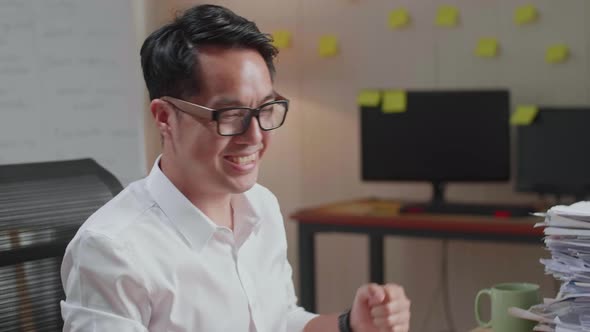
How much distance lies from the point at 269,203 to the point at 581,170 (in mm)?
2186

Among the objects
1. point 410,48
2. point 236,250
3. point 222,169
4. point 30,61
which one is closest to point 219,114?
point 222,169

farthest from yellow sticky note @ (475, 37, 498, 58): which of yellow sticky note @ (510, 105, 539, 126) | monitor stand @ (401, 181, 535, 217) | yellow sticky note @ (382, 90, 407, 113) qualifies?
monitor stand @ (401, 181, 535, 217)

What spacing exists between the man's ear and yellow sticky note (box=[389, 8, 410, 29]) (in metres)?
2.72

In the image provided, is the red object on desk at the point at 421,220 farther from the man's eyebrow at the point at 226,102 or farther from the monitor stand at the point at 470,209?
the man's eyebrow at the point at 226,102

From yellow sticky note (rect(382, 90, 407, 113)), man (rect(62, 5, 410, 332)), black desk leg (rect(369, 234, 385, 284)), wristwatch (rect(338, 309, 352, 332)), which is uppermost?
yellow sticky note (rect(382, 90, 407, 113))

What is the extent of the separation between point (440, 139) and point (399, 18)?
598 millimetres

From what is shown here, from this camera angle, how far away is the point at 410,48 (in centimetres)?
394

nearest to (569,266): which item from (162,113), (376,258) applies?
(162,113)

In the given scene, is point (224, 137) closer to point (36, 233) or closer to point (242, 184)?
point (242, 184)

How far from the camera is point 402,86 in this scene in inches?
156

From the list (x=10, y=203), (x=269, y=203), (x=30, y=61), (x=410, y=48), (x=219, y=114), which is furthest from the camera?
(x=410, y=48)

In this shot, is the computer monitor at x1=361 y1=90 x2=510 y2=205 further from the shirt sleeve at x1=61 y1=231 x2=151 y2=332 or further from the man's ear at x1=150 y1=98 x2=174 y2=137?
the shirt sleeve at x1=61 y1=231 x2=151 y2=332

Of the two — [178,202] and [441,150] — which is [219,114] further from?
[441,150]

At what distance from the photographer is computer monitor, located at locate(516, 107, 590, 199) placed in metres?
3.49
